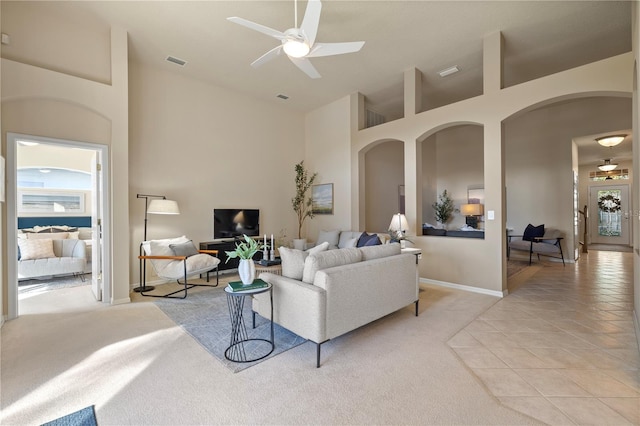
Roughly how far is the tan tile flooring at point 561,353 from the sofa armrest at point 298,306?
4.24 ft

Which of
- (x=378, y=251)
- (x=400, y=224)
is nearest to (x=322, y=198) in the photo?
(x=400, y=224)

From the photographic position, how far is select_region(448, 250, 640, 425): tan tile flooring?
73.5 inches

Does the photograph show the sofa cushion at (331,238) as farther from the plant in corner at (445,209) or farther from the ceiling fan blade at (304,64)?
the plant in corner at (445,209)

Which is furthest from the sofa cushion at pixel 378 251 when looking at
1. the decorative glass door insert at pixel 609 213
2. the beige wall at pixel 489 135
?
the decorative glass door insert at pixel 609 213

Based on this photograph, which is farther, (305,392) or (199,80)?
(199,80)

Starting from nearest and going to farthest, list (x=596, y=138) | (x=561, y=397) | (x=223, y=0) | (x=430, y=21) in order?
(x=561, y=397)
(x=223, y=0)
(x=430, y=21)
(x=596, y=138)

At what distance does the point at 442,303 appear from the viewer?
402cm

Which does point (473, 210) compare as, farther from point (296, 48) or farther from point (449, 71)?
point (296, 48)

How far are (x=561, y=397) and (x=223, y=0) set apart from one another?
5.07 meters

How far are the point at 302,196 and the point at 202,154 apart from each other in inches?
101

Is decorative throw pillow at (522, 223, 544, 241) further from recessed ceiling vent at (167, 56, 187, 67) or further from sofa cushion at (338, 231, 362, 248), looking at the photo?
recessed ceiling vent at (167, 56, 187, 67)

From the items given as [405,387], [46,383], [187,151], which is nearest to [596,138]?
[405,387]

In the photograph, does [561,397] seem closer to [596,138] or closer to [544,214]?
[544,214]

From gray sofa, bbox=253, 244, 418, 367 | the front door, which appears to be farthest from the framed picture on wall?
the front door
